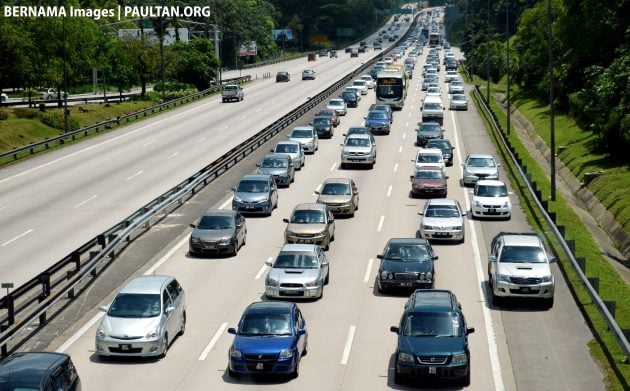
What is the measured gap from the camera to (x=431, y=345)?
77.2ft

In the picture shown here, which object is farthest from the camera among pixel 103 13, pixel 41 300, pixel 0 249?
pixel 103 13

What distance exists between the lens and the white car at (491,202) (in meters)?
44.1

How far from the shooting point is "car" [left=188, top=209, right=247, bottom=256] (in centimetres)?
3694

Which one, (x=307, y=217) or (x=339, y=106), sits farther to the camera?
(x=339, y=106)

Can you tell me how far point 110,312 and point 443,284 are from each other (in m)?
12.0

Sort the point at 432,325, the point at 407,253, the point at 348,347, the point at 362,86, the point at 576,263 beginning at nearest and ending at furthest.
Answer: the point at 432,325 < the point at 348,347 < the point at 407,253 < the point at 576,263 < the point at 362,86

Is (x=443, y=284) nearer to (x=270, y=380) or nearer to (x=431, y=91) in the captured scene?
(x=270, y=380)

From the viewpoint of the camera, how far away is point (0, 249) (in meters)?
39.1

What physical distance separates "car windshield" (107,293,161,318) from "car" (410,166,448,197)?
2509cm

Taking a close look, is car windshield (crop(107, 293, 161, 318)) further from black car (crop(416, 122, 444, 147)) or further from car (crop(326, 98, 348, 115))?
car (crop(326, 98, 348, 115))

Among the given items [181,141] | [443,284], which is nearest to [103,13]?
[181,141]

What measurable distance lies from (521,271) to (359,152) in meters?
28.0

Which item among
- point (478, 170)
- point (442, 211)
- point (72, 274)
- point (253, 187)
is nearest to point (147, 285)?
point (72, 274)

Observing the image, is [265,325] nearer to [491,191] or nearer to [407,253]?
[407,253]
